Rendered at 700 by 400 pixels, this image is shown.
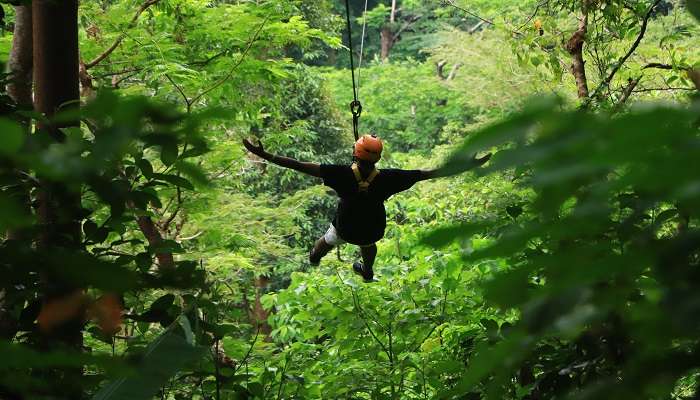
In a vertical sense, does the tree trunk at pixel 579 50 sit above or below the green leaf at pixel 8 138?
above

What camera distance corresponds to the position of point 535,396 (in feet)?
5.73

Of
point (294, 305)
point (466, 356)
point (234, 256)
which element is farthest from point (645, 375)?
point (234, 256)

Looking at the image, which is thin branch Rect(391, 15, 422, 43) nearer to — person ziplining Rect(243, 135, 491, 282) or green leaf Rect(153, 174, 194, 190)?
person ziplining Rect(243, 135, 491, 282)

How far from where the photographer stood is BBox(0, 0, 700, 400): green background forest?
529 mm

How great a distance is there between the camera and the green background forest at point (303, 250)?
53 centimetres

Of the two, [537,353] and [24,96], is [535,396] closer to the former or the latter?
[537,353]

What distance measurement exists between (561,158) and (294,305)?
359 centimetres

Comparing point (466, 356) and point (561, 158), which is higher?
point (561, 158)

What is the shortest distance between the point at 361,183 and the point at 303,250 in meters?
7.97

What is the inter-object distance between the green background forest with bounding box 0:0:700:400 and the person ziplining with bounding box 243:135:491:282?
0.31 meters

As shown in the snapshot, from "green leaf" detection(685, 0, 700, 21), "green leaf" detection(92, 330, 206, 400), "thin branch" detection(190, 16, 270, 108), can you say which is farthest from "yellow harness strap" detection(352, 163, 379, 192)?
"green leaf" detection(685, 0, 700, 21)

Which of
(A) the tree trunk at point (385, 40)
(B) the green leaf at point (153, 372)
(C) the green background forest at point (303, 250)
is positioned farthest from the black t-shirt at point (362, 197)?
(A) the tree trunk at point (385, 40)

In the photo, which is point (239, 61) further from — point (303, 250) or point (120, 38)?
point (303, 250)

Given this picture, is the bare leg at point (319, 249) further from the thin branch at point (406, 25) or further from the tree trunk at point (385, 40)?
the thin branch at point (406, 25)
